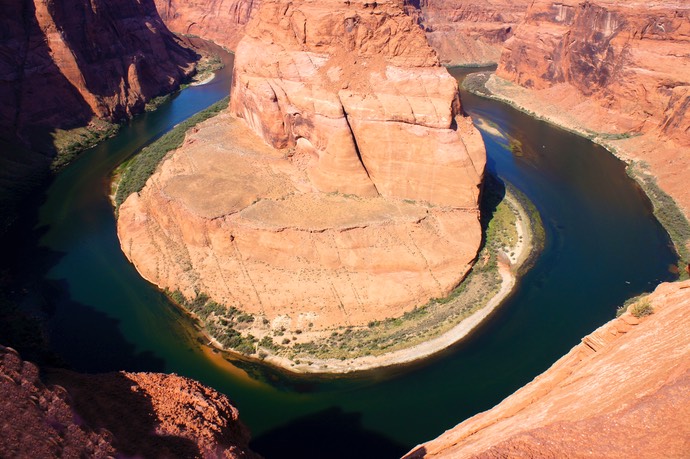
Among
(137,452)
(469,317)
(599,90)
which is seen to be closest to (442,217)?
(469,317)

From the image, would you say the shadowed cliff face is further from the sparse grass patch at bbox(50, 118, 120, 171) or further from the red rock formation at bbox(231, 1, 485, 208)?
the sparse grass patch at bbox(50, 118, 120, 171)

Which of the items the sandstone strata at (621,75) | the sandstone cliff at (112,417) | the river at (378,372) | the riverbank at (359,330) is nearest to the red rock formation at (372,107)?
the riverbank at (359,330)

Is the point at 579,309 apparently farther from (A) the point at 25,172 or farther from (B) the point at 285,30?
(A) the point at 25,172

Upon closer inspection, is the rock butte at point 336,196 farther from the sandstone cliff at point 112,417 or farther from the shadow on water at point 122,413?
the shadow on water at point 122,413

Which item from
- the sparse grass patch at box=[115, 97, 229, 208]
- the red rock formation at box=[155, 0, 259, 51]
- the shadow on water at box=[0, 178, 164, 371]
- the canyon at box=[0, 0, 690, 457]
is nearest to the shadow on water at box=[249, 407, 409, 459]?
the canyon at box=[0, 0, 690, 457]

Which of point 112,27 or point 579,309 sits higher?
point 112,27

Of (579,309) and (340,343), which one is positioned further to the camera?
(579,309)

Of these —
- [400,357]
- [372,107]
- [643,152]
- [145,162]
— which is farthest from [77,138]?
[643,152]

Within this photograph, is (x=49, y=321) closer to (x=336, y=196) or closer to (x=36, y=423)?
(x=336, y=196)

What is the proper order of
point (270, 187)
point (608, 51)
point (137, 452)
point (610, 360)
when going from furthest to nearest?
point (608, 51), point (270, 187), point (610, 360), point (137, 452)
